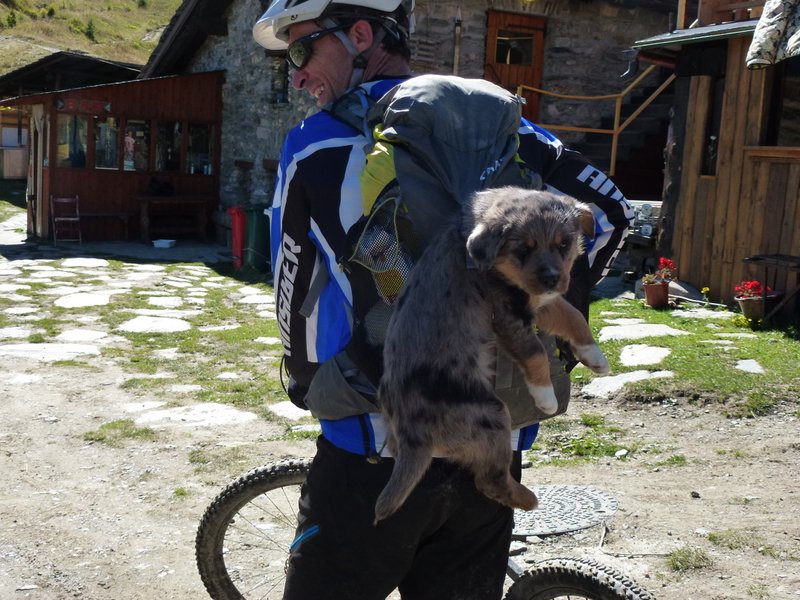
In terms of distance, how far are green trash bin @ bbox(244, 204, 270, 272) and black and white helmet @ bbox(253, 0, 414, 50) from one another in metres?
13.1

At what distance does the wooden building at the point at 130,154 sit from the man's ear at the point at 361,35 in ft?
59.3

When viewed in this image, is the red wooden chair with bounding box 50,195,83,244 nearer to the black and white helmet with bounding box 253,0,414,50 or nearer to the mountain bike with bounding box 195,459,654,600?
the mountain bike with bounding box 195,459,654,600

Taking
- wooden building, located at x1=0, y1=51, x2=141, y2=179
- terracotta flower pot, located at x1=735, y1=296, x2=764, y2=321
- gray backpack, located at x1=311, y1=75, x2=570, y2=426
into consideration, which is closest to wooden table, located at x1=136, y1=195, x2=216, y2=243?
wooden building, located at x1=0, y1=51, x2=141, y2=179

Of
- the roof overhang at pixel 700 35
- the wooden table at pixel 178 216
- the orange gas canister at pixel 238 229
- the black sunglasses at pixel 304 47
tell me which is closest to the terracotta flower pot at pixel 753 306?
the roof overhang at pixel 700 35

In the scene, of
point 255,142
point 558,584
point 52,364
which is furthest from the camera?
point 255,142

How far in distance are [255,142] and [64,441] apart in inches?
560

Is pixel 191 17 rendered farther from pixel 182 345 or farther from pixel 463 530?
pixel 463 530

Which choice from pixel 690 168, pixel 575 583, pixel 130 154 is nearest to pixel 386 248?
pixel 575 583

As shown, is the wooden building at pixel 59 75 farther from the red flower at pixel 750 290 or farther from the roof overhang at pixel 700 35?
the red flower at pixel 750 290

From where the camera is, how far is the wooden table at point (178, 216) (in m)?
20.4

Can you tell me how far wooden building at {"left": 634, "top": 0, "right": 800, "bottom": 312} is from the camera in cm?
1052

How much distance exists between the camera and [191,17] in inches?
818

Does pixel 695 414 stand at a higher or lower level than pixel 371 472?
lower

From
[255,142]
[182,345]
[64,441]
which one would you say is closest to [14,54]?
[255,142]
